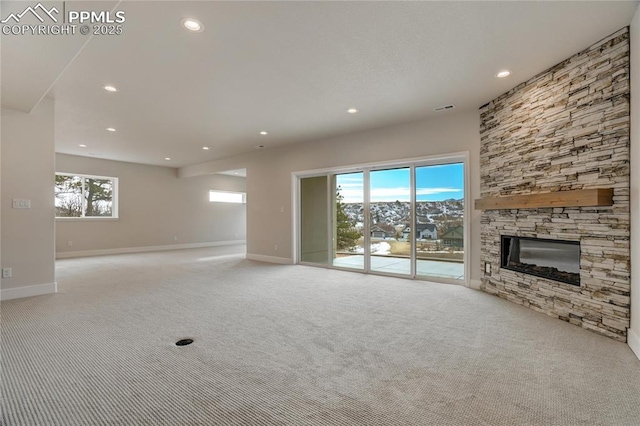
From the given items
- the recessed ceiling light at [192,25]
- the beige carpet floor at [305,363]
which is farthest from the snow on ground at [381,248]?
the recessed ceiling light at [192,25]

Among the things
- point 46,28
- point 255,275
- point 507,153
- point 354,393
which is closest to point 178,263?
point 255,275

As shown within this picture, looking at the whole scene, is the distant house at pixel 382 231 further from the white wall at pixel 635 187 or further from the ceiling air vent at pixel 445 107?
the white wall at pixel 635 187

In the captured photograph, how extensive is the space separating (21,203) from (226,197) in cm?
766

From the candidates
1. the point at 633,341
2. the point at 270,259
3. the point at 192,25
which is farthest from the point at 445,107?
the point at 270,259

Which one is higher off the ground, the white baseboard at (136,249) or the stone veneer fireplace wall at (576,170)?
the stone veneer fireplace wall at (576,170)

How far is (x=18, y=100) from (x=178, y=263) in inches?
165

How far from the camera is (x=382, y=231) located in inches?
226

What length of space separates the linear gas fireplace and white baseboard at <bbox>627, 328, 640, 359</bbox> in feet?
1.98

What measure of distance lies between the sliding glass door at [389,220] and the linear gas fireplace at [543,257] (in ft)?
2.57

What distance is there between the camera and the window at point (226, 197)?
1140cm

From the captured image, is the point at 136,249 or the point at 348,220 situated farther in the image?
the point at 136,249

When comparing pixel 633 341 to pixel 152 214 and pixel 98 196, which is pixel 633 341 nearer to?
pixel 152 214

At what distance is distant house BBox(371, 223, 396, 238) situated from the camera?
5.61 m

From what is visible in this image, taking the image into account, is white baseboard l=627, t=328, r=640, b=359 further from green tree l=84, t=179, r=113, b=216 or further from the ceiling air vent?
green tree l=84, t=179, r=113, b=216
